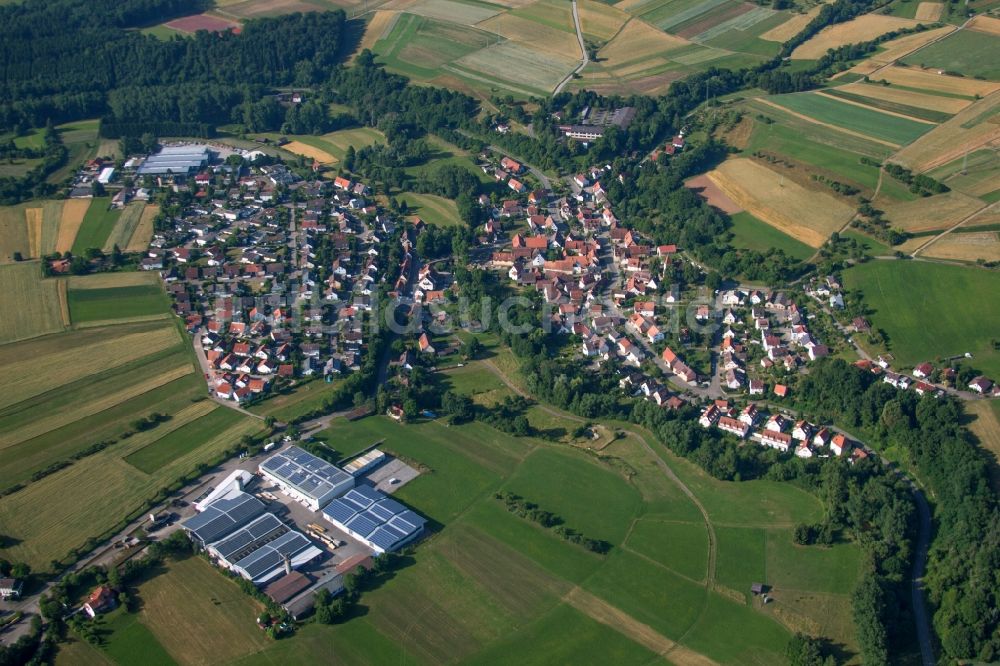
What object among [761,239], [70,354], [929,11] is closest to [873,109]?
[761,239]

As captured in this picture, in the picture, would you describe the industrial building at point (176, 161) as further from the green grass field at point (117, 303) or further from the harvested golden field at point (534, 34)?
the harvested golden field at point (534, 34)

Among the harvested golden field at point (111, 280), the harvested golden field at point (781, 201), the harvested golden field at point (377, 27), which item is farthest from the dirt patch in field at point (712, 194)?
the harvested golden field at point (377, 27)

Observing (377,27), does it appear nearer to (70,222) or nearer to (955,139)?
(70,222)


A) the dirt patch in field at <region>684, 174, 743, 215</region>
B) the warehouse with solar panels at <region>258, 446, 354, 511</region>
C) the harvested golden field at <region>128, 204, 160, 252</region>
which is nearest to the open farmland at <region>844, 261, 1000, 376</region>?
the dirt patch in field at <region>684, 174, 743, 215</region>

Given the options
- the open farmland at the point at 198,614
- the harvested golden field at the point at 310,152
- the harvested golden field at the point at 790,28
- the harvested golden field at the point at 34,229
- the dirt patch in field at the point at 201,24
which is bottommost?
the open farmland at the point at 198,614

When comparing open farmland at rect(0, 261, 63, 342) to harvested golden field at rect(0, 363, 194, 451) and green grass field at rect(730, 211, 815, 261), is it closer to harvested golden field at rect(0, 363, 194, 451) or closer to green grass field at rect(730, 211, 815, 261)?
harvested golden field at rect(0, 363, 194, 451)

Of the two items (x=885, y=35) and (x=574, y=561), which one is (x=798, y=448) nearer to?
(x=574, y=561)

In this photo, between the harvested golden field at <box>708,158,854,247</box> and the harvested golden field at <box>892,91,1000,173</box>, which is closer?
the harvested golden field at <box>708,158,854,247</box>
